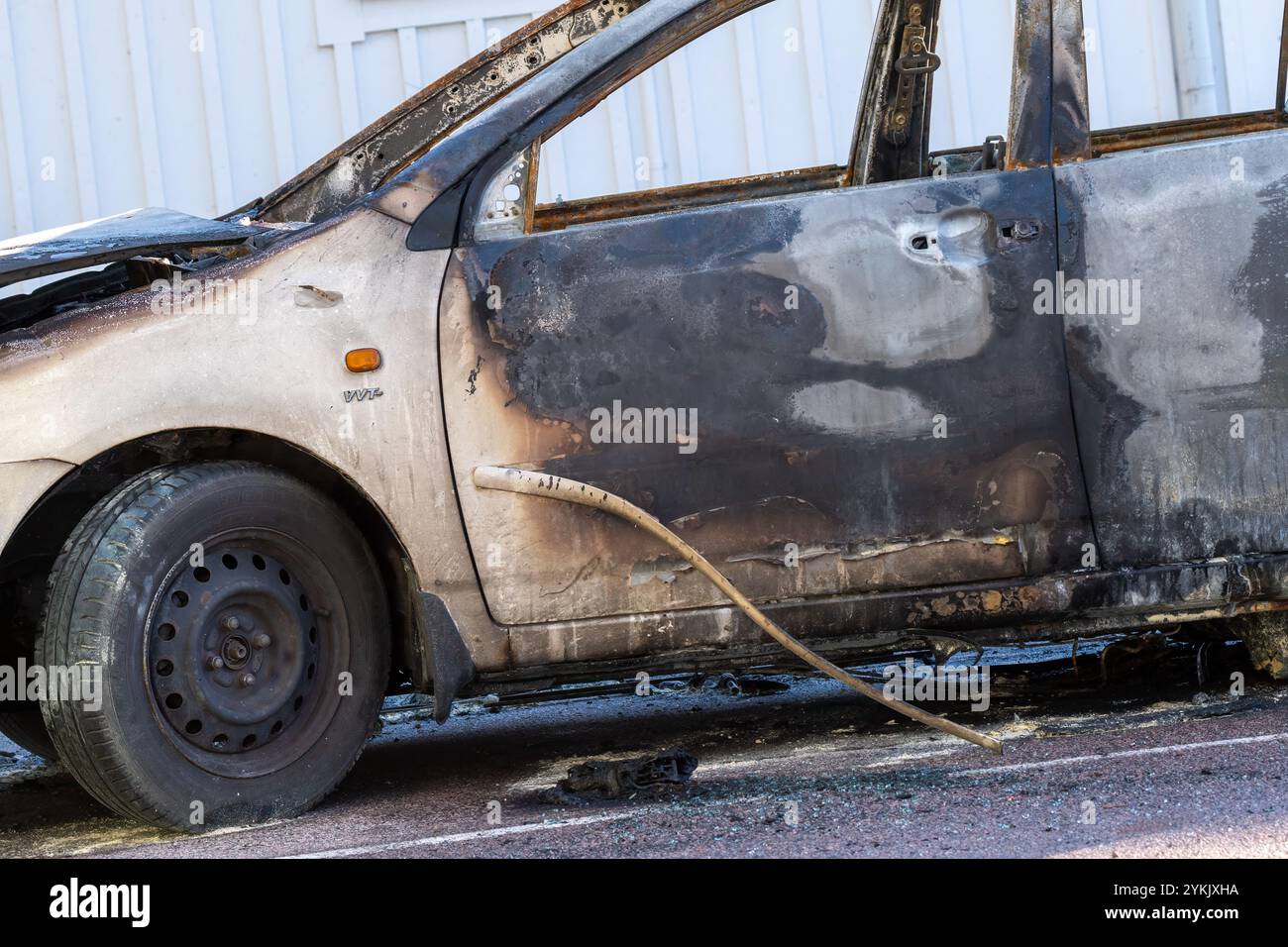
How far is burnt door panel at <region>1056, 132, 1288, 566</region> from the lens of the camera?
3.37 m

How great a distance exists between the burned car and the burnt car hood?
1 centimetres

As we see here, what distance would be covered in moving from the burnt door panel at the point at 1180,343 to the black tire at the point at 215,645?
172 centimetres

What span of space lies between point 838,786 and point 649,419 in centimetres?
90

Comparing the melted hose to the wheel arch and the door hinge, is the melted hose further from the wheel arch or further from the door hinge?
the door hinge

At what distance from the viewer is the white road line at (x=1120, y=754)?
10.6 feet

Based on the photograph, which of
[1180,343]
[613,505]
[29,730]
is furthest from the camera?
[29,730]

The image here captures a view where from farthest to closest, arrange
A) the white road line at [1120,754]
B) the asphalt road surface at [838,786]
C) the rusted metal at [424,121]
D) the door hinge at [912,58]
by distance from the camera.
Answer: the door hinge at [912,58], the rusted metal at [424,121], the white road line at [1120,754], the asphalt road surface at [838,786]

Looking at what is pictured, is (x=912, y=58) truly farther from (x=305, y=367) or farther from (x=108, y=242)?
(x=108, y=242)

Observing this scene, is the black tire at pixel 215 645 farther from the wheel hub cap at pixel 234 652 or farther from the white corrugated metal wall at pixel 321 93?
the white corrugated metal wall at pixel 321 93

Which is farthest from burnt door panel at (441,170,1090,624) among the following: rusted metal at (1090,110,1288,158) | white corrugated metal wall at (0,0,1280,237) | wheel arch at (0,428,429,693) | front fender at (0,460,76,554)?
white corrugated metal wall at (0,0,1280,237)

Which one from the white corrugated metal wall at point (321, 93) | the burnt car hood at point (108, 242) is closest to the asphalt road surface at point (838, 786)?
the burnt car hood at point (108, 242)

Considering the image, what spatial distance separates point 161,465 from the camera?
128 inches

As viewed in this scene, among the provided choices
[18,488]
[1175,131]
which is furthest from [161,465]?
[1175,131]

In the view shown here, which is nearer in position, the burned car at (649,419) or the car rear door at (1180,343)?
the burned car at (649,419)
